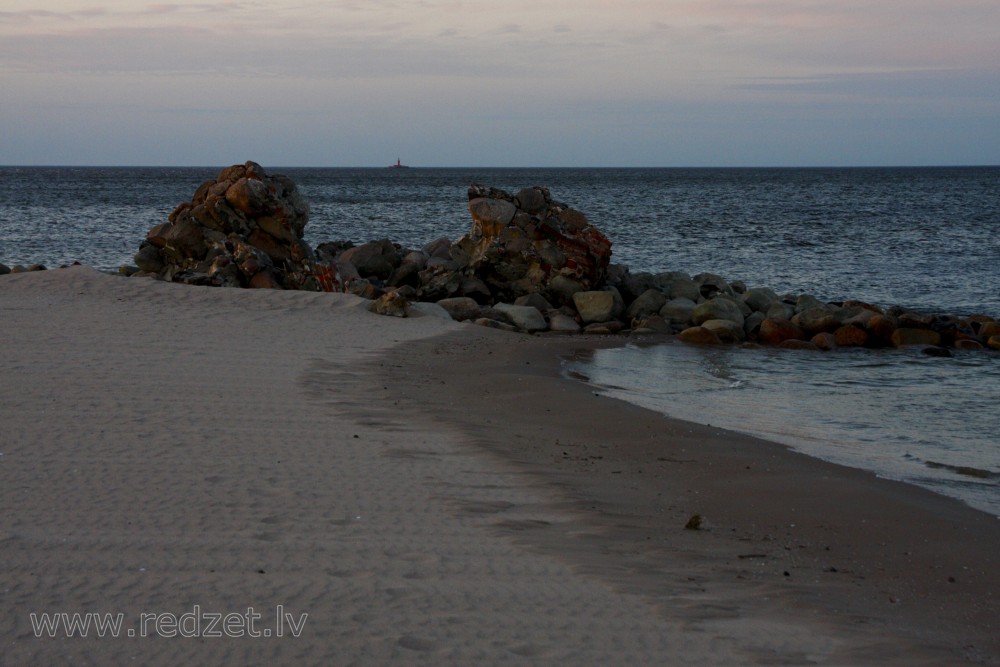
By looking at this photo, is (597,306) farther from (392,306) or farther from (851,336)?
(851,336)

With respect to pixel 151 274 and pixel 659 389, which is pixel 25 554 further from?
pixel 151 274

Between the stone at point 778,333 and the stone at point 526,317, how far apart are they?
152 inches

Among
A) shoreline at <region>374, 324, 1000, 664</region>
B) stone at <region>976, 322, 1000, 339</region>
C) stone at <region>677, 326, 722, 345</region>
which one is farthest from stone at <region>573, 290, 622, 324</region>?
shoreline at <region>374, 324, 1000, 664</region>

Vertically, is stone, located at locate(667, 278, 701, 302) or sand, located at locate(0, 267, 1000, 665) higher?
stone, located at locate(667, 278, 701, 302)

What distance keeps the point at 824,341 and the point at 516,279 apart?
6.43 metres

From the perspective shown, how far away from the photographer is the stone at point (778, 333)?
17047 millimetres

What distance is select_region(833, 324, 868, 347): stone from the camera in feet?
55.5

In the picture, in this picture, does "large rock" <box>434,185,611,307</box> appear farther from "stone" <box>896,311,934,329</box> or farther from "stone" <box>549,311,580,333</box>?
"stone" <box>896,311,934,329</box>

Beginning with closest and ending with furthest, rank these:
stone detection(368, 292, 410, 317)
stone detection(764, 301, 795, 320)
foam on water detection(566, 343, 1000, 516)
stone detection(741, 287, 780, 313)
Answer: foam on water detection(566, 343, 1000, 516), stone detection(368, 292, 410, 317), stone detection(764, 301, 795, 320), stone detection(741, 287, 780, 313)

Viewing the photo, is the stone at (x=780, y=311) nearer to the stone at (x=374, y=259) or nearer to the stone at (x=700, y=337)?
the stone at (x=700, y=337)

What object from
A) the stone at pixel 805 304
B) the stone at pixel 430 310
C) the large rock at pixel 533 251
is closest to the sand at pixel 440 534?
the stone at pixel 430 310

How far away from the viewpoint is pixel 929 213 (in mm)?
58219

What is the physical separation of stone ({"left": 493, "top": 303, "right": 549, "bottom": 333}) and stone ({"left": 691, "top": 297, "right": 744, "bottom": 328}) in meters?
2.82

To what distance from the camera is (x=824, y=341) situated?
1662cm
